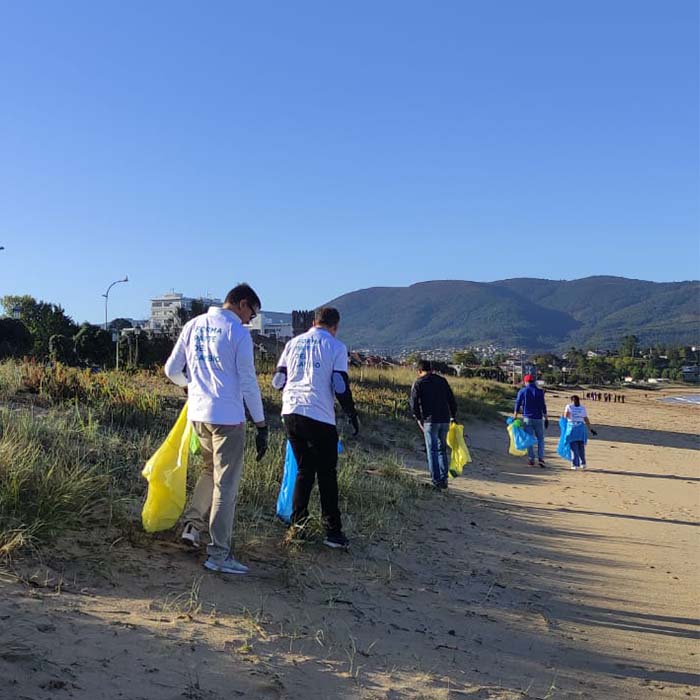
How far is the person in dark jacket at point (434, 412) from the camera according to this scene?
9508 millimetres

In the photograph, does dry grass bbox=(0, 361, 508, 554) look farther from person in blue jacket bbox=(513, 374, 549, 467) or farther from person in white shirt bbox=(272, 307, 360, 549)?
person in blue jacket bbox=(513, 374, 549, 467)

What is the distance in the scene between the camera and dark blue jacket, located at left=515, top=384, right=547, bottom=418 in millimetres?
12578

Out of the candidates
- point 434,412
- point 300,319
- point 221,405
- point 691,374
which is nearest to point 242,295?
point 221,405

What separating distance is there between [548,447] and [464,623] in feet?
42.6

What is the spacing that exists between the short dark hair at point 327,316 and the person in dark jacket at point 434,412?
4.16 metres

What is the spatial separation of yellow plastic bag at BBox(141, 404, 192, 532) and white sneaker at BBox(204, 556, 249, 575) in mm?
510

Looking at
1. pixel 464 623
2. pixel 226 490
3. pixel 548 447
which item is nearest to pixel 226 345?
pixel 226 490

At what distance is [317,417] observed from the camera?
17.6ft

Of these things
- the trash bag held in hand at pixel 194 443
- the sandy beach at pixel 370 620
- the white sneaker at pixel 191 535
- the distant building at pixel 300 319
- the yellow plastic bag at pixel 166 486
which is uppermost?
the distant building at pixel 300 319

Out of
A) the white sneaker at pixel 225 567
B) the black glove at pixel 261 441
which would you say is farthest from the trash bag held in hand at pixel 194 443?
the white sneaker at pixel 225 567

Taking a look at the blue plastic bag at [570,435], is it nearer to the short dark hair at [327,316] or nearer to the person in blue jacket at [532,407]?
the person in blue jacket at [532,407]

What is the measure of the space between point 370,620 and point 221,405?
1.67 metres

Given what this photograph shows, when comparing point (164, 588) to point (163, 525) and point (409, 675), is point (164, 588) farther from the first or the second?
point (409, 675)

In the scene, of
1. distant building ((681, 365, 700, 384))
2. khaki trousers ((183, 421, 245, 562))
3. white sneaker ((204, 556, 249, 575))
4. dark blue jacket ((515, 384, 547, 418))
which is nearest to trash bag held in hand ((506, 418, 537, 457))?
dark blue jacket ((515, 384, 547, 418))
